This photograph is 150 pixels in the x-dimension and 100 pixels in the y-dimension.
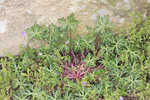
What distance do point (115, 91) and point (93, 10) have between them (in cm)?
105

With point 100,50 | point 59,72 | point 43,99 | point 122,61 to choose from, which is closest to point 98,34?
point 100,50

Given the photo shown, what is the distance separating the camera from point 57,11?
2980 mm

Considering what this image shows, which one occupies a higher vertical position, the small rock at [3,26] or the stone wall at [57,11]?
the stone wall at [57,11]

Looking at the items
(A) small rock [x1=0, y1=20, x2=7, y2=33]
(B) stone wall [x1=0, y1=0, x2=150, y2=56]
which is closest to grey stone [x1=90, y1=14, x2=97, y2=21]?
(B) stone wall [x1=0, y1=0, x2=150, y2=56]

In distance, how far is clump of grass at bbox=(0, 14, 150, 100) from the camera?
272 cm

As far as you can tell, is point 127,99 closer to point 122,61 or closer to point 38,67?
point 122,61

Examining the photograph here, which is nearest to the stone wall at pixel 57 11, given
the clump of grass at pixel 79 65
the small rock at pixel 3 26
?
the small rock at pixel 3 26

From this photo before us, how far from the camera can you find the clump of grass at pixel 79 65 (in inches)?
107

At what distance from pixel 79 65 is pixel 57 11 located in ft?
2.44

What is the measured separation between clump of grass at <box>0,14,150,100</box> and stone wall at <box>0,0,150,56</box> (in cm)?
12

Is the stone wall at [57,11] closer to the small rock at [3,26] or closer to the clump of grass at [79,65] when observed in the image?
the small rock at [3,26]

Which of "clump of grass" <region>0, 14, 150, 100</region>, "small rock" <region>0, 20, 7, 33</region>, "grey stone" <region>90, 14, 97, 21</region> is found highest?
"grey stone" <region>90, 14, 97, 21</region>

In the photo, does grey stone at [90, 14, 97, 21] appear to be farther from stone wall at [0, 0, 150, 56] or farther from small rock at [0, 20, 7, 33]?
small rock at [0, 20, 7, 33]

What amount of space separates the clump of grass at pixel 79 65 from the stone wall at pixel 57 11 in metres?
0.12
